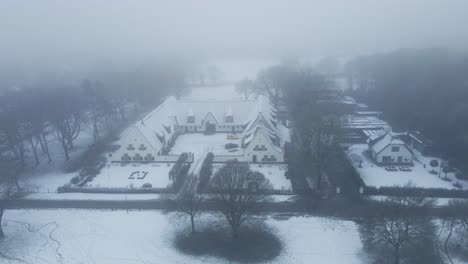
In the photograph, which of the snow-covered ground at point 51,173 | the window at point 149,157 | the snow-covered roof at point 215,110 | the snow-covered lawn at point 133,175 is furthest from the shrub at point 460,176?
the snow-covered ground at point 51,173

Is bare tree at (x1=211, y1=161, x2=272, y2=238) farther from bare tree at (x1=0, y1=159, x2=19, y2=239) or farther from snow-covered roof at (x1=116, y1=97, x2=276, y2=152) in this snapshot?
snow-covered roof at (x1=116, y1=97, x2=276, y2=152)

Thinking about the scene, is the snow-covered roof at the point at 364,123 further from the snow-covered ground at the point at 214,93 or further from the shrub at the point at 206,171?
the snow-covered ground at the point at 214,93

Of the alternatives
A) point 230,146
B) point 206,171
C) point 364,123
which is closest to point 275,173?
point 206,171

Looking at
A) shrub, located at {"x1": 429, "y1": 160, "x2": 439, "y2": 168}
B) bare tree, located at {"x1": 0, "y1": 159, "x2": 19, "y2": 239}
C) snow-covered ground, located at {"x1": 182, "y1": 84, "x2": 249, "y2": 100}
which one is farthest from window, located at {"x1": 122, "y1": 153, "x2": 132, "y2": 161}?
snow-covered ground, located at {"x1": 182, "y1": 84, "x2": 249, "y2": 100}

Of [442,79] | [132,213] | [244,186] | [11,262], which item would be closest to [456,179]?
[244,186]

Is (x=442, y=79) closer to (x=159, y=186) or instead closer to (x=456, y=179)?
(x=456, y=179)

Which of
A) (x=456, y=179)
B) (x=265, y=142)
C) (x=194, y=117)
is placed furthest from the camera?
(x=194, y=117)

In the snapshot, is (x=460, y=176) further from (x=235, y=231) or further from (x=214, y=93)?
(x=214, y=93)
